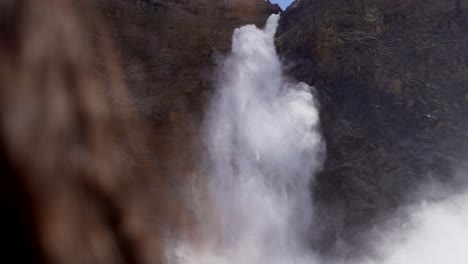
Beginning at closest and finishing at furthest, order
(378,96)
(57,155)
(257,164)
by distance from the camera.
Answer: (57,155)
(257,164)
(378,96)

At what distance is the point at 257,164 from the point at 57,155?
1580cm

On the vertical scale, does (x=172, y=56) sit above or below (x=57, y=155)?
above

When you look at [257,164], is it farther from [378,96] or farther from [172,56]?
[172,56]

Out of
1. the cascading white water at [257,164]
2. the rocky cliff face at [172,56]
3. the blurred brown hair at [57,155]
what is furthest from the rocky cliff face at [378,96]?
the blurred brown hair at [57,155]

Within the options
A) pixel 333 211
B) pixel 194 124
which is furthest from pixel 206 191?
pixel 333 211

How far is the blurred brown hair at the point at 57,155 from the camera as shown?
106 centimetres

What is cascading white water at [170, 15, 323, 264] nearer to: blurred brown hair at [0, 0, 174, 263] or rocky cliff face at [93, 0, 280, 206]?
rocky cliff face at [93, 0, 280, 206]

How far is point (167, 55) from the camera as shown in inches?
786

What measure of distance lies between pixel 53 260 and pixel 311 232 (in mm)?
14297

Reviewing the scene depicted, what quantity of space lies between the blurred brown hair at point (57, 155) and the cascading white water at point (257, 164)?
36.1 feet

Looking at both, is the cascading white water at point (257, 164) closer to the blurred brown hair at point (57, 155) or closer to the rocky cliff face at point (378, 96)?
the rocky cliff face at point (378, 96)

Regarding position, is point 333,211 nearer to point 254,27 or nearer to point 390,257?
point 390,257

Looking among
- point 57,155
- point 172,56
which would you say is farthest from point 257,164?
point 57,155

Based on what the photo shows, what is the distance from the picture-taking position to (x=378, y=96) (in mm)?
17594
